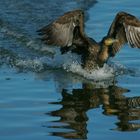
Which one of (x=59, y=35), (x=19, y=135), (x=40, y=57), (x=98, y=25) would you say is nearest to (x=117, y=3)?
(x=98, y=25)

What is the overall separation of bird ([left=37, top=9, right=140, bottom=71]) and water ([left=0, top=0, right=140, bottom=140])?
0.22m

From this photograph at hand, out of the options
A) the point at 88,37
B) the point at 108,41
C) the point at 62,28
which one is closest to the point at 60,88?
the point at 62,28

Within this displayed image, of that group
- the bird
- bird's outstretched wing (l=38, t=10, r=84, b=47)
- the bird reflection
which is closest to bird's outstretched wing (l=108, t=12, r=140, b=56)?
the bird

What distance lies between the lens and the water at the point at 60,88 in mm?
9820

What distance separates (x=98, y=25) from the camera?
15.7 m

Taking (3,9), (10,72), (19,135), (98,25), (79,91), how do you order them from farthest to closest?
(3,9)
(98,25)
(10,72)
(79,91)
(19,135)

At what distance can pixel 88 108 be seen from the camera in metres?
10.9

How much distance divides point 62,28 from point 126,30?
1.14 metres

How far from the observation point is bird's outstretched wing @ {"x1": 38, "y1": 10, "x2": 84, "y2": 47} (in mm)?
12414

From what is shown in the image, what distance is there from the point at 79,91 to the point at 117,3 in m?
5.83

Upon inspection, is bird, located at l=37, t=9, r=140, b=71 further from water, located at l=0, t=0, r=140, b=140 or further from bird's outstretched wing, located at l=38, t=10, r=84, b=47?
water, located at l=0, t=0, r=140, b=140

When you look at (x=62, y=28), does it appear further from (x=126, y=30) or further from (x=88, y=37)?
(x=126, y=30)

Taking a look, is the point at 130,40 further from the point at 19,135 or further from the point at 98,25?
the point at 19,135

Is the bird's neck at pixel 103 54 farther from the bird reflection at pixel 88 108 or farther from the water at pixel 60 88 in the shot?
the bird reflection at pixel 88 108
